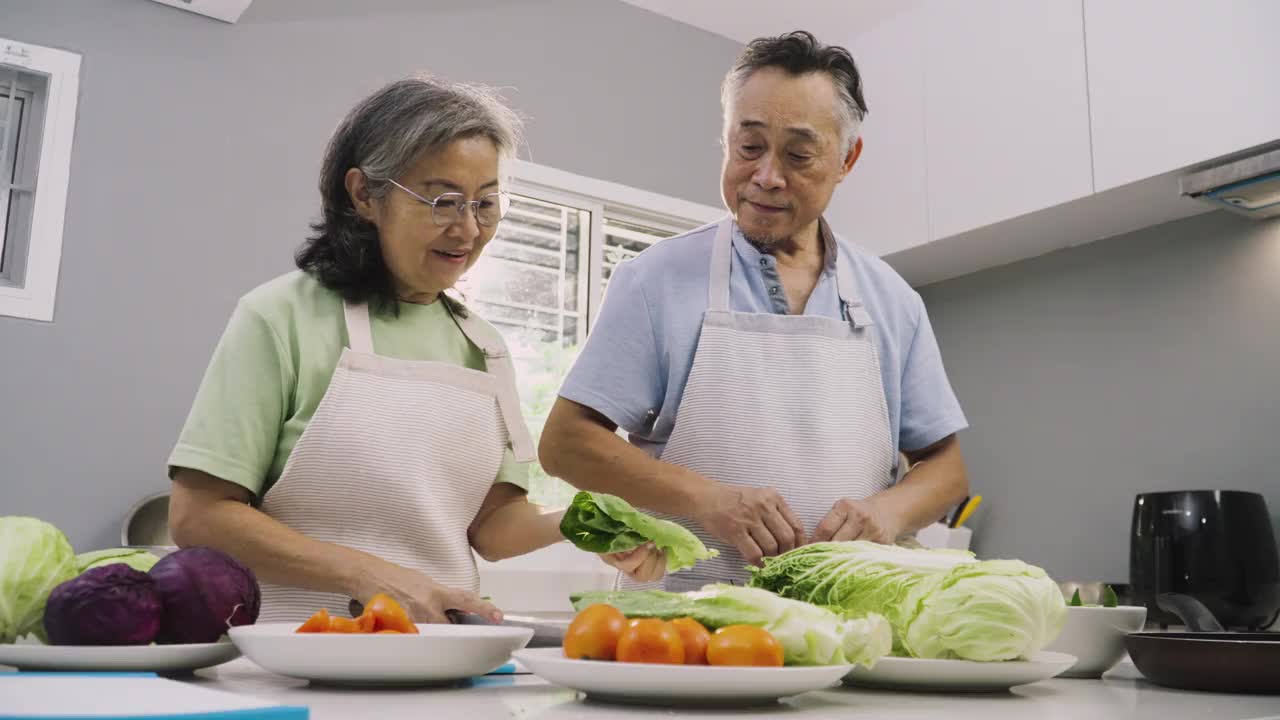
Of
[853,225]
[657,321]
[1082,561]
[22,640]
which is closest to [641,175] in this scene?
[853,225]

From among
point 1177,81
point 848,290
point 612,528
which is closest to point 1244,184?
point 1177,81

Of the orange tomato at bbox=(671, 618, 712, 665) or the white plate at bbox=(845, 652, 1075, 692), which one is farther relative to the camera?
the white plate at bbox=(845, 652, 1075, 692)

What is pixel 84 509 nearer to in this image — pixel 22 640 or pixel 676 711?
pixel 22 640

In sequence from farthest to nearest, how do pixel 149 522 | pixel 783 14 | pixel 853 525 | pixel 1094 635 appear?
1. pixel 783 14
2. pixel 149 522
3. pixel 853 525
4. pixel 1094 635

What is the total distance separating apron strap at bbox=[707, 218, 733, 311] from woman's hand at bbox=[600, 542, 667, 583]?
0.62 metres

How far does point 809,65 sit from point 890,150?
5.86 ft

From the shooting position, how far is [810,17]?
12.1ft

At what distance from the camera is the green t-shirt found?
1.35 metres

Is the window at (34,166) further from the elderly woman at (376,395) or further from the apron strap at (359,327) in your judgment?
the apron strap at (359,327)

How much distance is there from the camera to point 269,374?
4.68 feet

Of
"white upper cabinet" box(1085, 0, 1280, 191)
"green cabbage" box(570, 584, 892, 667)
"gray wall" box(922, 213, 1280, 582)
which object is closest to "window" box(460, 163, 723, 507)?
"gray wall" box(922, 213, 1280, 582)

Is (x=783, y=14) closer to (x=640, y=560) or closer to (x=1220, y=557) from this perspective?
(x=1220, y=557)

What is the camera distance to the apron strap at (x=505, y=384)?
1665mm

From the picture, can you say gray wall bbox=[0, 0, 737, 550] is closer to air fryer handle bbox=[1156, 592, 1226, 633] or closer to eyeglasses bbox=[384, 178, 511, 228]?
eyeglasses bbox=[384, 178, 511, 228]
